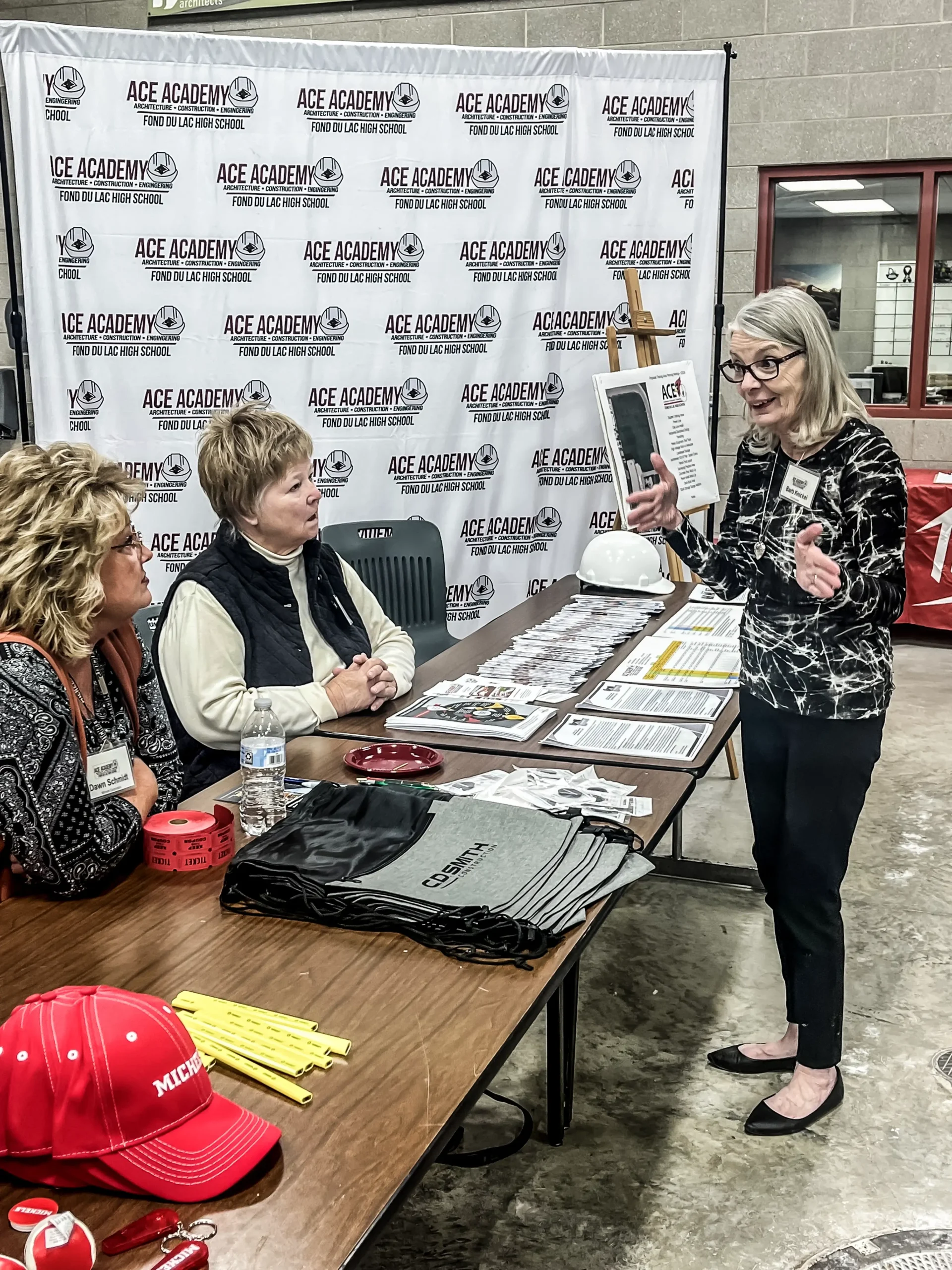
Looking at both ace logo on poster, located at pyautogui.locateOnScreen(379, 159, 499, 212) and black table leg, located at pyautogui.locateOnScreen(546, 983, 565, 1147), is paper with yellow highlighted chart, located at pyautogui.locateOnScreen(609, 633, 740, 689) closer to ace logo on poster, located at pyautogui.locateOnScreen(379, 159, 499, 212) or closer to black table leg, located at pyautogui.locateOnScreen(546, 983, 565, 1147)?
black table leg, located at pyautogui.locateOnScreen(546, 983, 565, 1147)

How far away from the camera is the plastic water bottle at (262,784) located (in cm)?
191

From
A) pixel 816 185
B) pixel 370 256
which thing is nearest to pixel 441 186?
pixel 370 256

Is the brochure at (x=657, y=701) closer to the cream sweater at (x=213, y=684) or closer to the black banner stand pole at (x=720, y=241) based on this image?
the cream sweater at (x=213, y=684)

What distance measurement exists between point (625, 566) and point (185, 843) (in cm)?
Result: 218

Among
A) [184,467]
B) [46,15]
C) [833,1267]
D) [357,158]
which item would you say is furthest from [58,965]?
[46,15]

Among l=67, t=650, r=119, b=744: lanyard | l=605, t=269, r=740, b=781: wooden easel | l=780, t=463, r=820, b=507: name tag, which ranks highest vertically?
l=605, t=269, r=740, b=781: wooden easel

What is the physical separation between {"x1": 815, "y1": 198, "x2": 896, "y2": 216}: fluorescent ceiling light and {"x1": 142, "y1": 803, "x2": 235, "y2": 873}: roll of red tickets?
20.4 feet

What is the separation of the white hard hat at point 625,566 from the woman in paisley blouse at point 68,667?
1.97 metres

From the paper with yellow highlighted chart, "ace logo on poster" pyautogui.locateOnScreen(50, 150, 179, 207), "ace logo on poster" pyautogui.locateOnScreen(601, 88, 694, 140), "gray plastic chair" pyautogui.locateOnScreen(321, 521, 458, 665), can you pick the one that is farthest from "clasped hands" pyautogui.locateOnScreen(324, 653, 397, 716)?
"ace logo on poster" pyautogui.locateOnScreen(601, 88, 694, 140)

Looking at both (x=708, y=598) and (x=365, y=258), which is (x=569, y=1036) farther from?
(x=365, y=258)

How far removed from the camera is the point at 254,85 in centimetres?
440

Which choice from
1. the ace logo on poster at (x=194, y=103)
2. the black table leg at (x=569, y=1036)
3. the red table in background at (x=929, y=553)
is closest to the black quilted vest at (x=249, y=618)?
the black table leg at (x=569, y=1036)

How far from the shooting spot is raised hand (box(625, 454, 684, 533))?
94.0 inches

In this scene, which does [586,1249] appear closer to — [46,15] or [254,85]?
[254,85]
